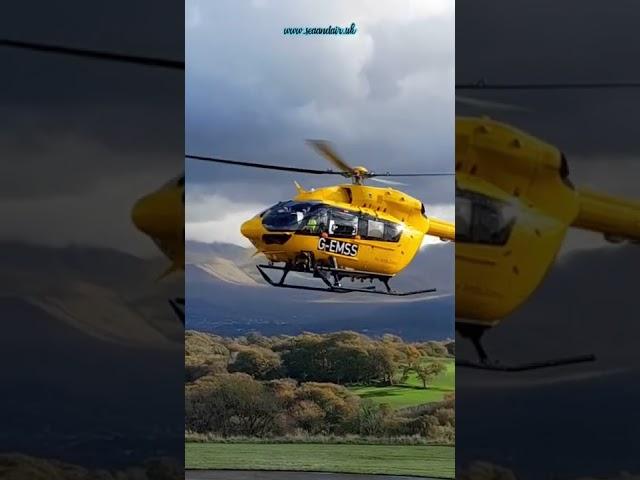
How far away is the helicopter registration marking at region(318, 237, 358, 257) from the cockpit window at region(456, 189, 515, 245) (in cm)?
76

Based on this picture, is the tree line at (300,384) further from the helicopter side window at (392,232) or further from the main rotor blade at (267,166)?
the main rotor blade at (267,166)

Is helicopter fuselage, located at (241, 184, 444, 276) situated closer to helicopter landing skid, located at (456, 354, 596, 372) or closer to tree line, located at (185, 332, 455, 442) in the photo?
tree line, located at (185, 332, 455, 442)

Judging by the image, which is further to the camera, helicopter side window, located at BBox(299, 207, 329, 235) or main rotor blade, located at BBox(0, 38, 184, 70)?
helicopter side window, located at BBox(299, 207, 329, 235)

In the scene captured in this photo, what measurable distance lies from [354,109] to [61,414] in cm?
265

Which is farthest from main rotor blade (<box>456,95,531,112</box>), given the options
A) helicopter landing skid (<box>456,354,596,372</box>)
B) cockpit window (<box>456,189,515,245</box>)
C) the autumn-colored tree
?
the autumn-colored tree

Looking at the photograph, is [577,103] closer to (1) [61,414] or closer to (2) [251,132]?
(2) [251,132]

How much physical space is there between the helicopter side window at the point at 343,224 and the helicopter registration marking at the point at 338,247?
5 cm

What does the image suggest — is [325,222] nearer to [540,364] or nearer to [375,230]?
[375,230]

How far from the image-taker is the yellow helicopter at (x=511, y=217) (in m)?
4.54

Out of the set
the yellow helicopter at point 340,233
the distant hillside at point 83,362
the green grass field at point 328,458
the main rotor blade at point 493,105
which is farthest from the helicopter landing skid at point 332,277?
the main rotor blade at point 493,105

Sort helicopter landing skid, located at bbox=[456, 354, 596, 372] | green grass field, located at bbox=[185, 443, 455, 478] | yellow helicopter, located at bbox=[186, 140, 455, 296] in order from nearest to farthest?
helicopter landing skid, located at bbox=[456, 354, 596, 372]
green grass field, located at bbox=[185, 443, 455, 478]
yellow helicopter, located at bbox=[186, 140, 455, 296]

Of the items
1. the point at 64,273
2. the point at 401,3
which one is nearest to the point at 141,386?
the point at 64,273

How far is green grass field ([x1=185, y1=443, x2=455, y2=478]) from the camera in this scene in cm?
487

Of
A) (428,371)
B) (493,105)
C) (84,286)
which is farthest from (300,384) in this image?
(493,105)
